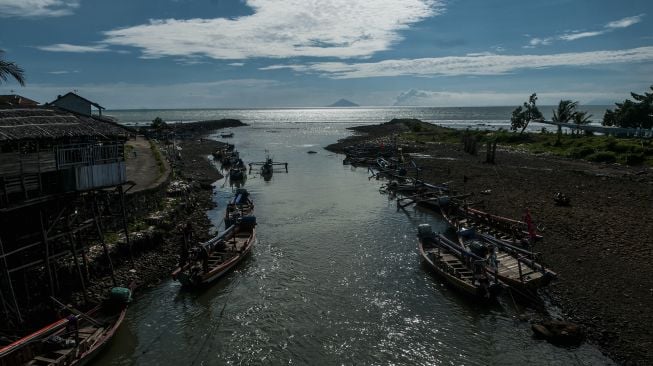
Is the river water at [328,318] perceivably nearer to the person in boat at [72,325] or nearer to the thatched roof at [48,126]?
the person in boat at [72,325]

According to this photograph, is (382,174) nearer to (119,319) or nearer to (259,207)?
(259,207)

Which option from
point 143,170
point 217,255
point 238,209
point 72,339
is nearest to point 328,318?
point 217,255

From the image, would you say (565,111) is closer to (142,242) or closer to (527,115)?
(527,115)

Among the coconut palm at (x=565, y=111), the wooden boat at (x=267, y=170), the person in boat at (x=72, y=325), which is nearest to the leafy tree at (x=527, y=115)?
the coconut palm at (x=565, y=111)

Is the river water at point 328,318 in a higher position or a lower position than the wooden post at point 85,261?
lower

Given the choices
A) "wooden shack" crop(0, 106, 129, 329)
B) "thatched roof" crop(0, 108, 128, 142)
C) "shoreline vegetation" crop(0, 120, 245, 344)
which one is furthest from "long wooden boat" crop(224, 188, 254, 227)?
"thatched roof" crop(0, 108, 128, 142)

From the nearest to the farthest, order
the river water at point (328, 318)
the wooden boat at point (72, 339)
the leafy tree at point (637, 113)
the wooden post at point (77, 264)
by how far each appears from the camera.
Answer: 1. the wooden boat at point (72, 339)
2. the river water at point (328, 318)
3. the wooden post at point (77, 264)
4. the leafy tree at point (637, 113)

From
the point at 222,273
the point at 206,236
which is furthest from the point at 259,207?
the point at 222,273
